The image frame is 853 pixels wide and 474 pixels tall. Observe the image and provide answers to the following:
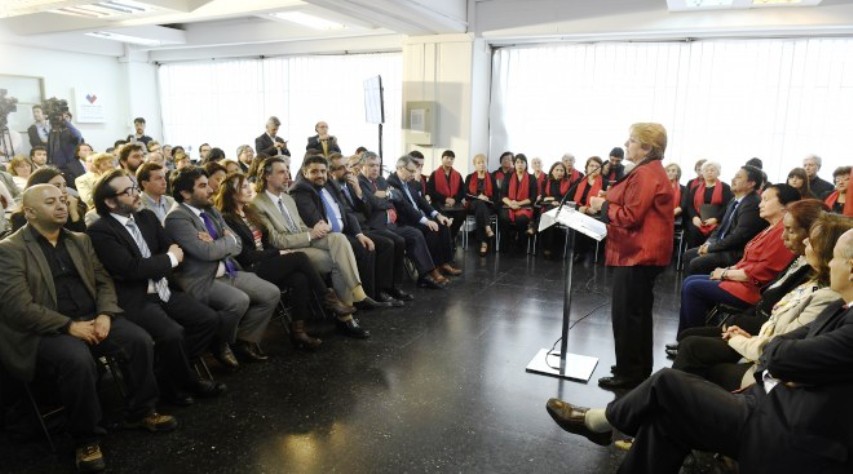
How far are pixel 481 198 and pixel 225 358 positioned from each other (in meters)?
4.47

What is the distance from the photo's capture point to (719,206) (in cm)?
604

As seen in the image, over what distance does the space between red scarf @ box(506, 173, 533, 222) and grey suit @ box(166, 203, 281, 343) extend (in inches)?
167

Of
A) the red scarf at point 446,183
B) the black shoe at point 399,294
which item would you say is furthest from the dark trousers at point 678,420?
the red scarf at point 446,183

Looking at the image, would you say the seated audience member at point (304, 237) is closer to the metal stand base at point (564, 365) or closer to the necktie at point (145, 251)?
the necktie at point (145, 251)

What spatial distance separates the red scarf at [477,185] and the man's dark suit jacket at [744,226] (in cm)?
348

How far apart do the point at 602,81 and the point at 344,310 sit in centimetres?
526

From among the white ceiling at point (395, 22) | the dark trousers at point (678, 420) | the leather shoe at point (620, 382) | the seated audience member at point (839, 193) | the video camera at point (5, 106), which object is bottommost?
the leather shoe at point (620, 382)

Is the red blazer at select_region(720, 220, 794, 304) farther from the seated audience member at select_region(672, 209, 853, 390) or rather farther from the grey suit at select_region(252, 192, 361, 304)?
the grey suit at select_region(252, 192, 361, 304)

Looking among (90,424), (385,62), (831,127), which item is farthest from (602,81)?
(90,424)

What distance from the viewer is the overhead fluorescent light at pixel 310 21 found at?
7.54 m

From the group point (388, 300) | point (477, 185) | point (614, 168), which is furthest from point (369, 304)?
point (614, 168)

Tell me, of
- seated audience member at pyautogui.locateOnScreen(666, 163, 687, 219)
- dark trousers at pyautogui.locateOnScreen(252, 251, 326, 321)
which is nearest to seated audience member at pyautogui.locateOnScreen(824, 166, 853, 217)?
seated audience member at pyautogui.locateOnScreen(666, 163, 687, 219)

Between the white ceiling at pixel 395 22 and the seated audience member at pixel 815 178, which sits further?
the white ceiling at pixel 395 22

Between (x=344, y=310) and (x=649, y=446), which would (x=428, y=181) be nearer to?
(x=344, y=310)
